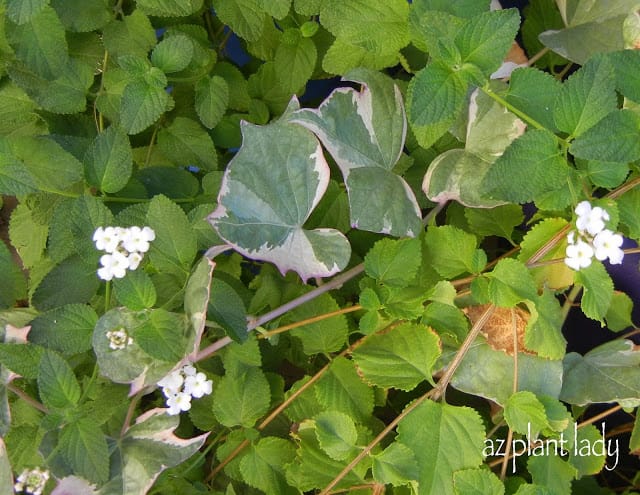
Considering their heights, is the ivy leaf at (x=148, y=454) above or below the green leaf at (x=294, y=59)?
below

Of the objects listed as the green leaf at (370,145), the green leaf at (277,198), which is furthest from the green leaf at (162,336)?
the green leaf at (370,145)

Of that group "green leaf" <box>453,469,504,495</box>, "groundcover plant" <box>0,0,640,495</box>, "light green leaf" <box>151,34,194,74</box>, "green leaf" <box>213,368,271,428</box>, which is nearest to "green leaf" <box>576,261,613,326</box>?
"groundcover plant" <box>0,0,640,495</box>

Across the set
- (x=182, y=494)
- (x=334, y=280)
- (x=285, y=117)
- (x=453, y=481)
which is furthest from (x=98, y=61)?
(x=453, y=481)

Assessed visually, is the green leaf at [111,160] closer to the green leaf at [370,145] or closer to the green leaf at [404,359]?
the green leaf at [370,145]

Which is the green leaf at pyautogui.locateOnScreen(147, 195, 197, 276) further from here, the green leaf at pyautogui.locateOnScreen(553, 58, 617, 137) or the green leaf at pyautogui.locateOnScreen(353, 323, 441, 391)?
the green leaf at pyautogui.locateOnScreen(553, 58, 617, 137)

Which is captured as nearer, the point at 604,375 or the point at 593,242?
the point at 593,242

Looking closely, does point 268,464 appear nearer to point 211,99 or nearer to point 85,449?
point 85,449

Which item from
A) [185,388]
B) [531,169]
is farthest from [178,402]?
[531,169]
